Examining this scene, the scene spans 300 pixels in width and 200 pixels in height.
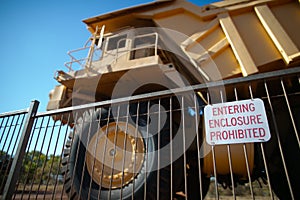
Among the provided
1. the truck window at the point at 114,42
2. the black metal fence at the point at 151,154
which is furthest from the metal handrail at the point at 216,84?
the truck window at the point at 114,42

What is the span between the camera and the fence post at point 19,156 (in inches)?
105

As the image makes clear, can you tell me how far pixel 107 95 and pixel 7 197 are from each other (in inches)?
97.4

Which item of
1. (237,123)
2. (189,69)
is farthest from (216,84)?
(189,69)

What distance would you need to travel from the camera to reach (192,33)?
3.55m

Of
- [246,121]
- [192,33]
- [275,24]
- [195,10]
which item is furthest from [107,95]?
[275,24]

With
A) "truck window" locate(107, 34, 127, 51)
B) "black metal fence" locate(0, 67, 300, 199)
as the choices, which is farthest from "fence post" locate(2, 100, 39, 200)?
"truck window" locate(107, 34, 127, 51)

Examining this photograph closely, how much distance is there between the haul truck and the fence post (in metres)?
0.73

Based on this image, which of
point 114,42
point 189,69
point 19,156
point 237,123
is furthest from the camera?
point 114,42

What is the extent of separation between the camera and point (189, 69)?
3.45 metres

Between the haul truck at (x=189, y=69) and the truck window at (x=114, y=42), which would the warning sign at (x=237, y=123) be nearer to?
the haul truck at (x=189, y=69)

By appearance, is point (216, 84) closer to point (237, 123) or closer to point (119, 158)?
point (237, 123)

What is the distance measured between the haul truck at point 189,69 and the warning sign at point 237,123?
0.98 m

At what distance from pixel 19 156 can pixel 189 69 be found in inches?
123

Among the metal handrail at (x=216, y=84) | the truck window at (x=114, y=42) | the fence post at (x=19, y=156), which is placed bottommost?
the fence post at (x=19, y=156)
